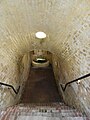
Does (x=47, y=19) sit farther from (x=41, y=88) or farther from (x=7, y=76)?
(x=41, y=88)

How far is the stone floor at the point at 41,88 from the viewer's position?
629 centimetres

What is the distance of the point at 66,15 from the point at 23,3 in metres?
0.70

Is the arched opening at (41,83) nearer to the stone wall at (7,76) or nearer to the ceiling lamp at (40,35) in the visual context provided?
the stone wall at (7,76)

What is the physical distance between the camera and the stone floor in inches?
248

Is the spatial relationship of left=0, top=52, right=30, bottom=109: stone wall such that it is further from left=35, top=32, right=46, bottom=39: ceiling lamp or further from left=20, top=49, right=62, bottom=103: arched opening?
left=20, top=49, right=62, bottom=103: arched opening

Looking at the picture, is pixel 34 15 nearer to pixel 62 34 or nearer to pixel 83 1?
pixel 62 34

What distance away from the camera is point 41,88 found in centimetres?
736

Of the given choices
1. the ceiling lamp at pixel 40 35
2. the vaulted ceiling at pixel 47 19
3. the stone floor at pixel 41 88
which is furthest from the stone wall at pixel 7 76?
the stone floor at pixel 41 88

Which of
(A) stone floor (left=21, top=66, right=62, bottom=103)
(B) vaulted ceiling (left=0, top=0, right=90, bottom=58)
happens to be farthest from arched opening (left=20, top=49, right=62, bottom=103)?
(B) vaulted ceiling (left=0, top=0, right=90, bottom=58)

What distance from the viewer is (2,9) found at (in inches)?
99.6

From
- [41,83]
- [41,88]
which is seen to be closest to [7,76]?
[41,88]

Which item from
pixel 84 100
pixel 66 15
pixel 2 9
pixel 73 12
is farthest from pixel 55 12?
pixel 84 100

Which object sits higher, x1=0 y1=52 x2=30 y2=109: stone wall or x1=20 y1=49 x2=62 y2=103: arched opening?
x1=20 y1=49 x2=62 y2=103: arched opening

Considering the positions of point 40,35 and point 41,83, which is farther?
point 41,83
